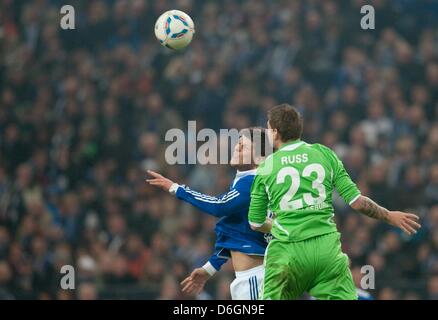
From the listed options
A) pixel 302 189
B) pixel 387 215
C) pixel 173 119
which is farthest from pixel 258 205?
pixel 173 119

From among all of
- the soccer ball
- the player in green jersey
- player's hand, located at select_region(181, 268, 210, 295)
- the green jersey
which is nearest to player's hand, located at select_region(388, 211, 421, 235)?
the player in green jersey

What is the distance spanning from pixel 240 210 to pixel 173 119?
777cm

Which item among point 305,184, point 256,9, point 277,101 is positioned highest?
point 256,9

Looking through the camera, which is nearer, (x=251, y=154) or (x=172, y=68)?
(x=251, y=154)

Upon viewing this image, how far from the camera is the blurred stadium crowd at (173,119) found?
13.0 metres

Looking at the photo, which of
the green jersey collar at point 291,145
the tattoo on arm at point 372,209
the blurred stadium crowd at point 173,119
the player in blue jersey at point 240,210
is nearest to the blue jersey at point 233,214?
the player in blue jersey at point 240,210

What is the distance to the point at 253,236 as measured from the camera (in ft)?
26.6

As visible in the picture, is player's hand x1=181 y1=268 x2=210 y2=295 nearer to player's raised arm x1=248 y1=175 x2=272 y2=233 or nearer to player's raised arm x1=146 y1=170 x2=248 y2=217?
player's raised arm x1=146 y1=170 x2=248 y2=217

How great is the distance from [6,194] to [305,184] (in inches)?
326

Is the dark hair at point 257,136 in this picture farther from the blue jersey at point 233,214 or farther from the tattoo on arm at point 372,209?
the tattoo on arm at point 372,209

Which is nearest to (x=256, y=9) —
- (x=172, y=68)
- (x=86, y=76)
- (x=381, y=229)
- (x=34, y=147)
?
(x=172, y=68)

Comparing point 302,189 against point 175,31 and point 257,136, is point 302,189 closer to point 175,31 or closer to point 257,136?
point 257,136

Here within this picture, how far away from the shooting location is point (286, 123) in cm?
743
